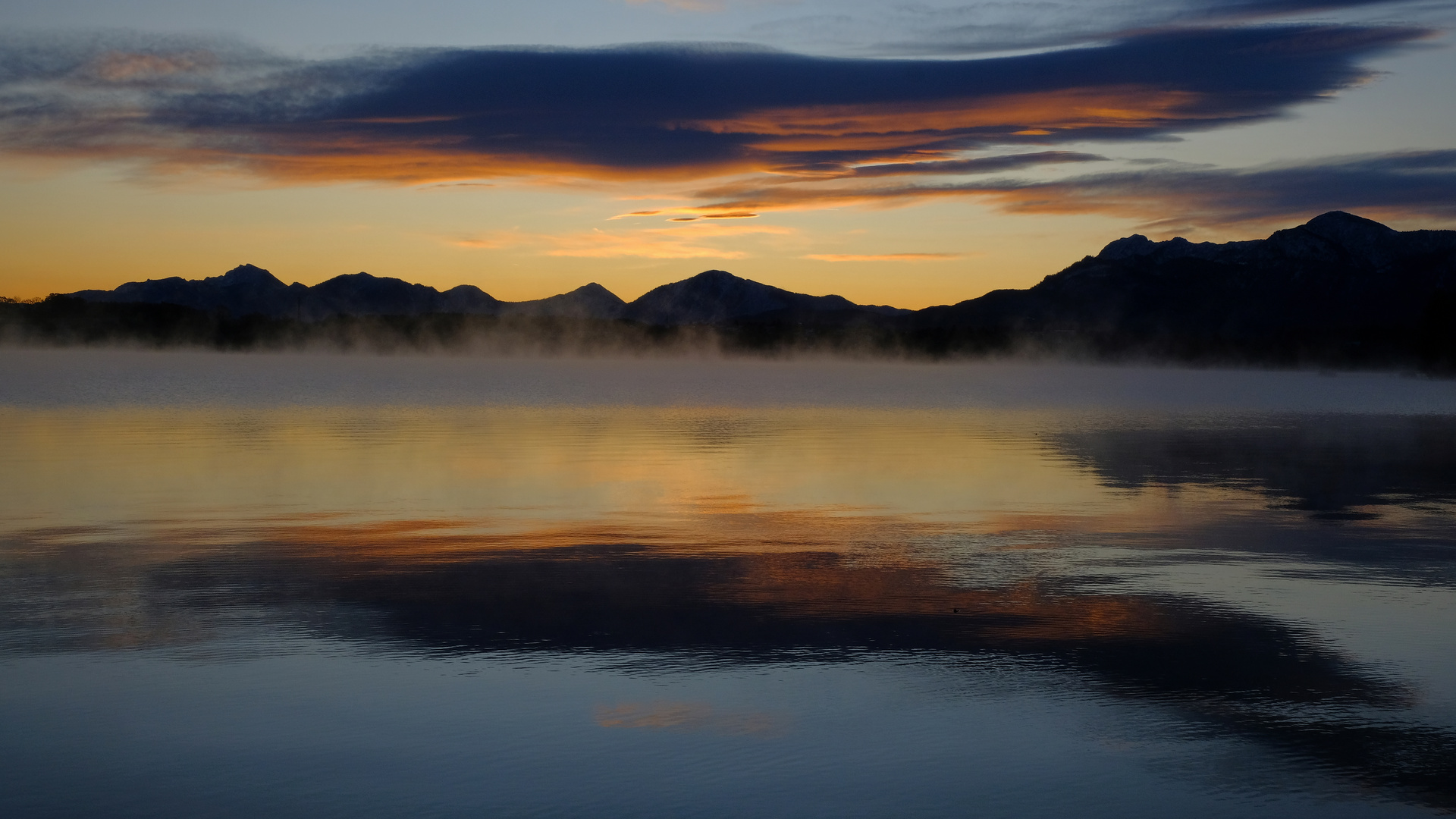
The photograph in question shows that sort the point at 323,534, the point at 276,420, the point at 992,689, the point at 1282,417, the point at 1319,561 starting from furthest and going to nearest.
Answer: the point at 1282,417, the point at 276,420, the point at 323,534, the point at 1319,561, the point at 992,689

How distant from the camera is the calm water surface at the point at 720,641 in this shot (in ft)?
30.1

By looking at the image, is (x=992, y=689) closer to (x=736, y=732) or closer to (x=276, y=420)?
(x=736, y=732)

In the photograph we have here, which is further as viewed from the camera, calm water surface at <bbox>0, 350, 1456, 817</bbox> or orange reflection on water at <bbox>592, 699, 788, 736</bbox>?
orange reflection on water at <bbox>592, 699, 788, 736</bbox>

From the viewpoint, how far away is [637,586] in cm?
1574

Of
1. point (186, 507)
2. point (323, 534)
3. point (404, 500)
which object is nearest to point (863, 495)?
point (404, 500)

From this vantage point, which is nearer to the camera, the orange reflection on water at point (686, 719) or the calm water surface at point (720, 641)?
the calm water surface at point (720, 641)

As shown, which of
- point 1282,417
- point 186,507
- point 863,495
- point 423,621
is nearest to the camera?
point 423,621

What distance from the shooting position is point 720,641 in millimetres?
13031

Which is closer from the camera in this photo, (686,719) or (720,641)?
(686,719)

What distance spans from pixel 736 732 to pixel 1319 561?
11.2m

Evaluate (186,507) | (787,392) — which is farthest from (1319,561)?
(787,392)

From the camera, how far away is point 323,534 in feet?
64.4

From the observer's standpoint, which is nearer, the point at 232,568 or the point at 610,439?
the point at 232,568

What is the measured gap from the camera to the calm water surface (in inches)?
361
